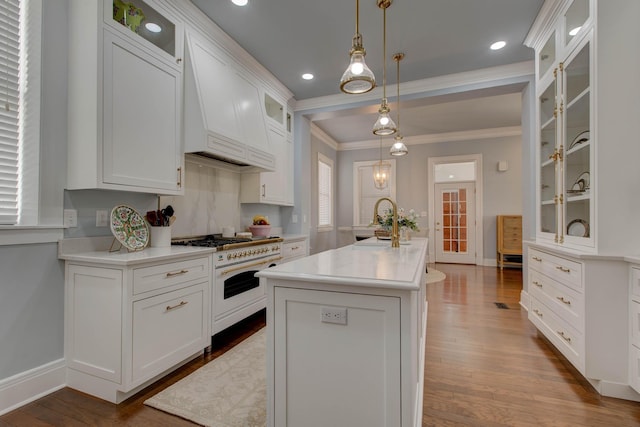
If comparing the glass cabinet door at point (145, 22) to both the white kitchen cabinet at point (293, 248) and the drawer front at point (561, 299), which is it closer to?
the white kitchen cabinet at point (293, 248)

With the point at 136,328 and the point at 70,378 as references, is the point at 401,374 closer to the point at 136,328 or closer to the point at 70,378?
the point at 136,328

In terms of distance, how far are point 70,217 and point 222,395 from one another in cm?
150

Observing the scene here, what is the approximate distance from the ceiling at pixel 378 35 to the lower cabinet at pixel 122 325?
2261 mm

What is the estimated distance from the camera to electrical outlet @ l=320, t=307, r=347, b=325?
3.98 feet

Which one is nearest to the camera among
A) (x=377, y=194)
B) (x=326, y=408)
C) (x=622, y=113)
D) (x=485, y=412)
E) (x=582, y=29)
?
(x=326, y=408)

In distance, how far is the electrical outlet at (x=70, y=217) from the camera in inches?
75.9

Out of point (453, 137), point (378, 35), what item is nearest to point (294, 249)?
point (378, 35)

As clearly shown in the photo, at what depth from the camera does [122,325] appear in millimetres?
1729

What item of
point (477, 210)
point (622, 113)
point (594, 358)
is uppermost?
point (622, 113)

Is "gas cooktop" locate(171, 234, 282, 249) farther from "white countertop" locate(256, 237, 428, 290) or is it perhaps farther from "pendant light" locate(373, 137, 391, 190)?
"pendant light" locate(373, 137, 391, 190)

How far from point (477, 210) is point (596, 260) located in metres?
4.98

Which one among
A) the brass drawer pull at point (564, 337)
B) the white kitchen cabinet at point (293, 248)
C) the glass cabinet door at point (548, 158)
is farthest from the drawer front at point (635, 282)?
the white kitchen cabinet at point (293, 248)

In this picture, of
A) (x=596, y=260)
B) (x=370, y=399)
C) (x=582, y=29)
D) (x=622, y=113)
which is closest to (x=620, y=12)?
(x=582, y=29)

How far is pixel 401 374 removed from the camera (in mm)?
1128
